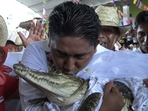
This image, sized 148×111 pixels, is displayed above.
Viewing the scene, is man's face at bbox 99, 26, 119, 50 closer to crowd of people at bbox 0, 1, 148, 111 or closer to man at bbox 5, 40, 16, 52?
crowd of people at bbox 0, 1, 148, 111

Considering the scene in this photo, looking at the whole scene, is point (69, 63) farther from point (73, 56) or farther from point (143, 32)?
point (143, 32)

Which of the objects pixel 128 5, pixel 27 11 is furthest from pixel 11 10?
pixel 128 5

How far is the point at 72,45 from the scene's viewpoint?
83 centimetres

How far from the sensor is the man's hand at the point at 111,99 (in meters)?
0.79

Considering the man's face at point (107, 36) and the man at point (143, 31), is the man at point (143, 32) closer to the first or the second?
the man at point (143, 31)

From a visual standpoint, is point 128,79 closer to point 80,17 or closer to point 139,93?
point 139,93

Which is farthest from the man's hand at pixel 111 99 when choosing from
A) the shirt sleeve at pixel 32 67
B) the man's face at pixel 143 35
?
the man's face at pixel 143 35

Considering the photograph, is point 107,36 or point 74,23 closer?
point 74,23

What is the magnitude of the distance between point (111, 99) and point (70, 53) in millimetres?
244

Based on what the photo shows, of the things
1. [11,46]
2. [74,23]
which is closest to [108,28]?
[74,23]

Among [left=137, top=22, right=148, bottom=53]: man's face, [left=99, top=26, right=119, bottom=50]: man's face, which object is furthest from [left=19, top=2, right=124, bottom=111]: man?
[left=137, top=22, right=148, bottom=53]: man's face

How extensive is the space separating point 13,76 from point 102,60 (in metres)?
0.58

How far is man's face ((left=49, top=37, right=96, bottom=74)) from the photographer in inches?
32.9

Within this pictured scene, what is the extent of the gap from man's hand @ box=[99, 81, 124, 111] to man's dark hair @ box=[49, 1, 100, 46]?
213 mm
